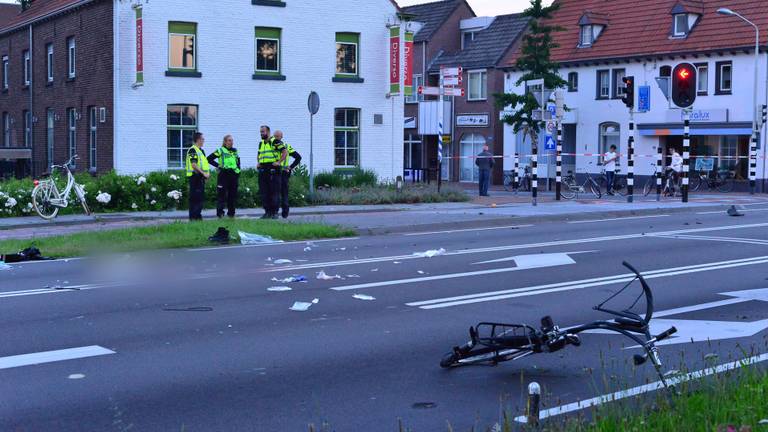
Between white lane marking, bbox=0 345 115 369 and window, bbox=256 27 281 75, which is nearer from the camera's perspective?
white lane marking, bbox=0 345 115 369

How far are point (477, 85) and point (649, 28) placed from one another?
33.2 ft

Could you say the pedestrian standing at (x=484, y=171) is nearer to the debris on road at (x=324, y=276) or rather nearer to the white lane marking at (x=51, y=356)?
the debris on road at (x=324, y=276)

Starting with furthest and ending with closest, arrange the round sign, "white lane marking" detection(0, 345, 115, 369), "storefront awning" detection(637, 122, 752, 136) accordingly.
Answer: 1. "storefront awning" detection(637, 122, 752, 136)
2. the round sign
3. "white lane marking" detection(0, 345, 115, 369)

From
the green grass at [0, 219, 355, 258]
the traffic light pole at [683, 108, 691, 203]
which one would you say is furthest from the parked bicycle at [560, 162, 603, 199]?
the green grass at [0, 219, 355, 258]

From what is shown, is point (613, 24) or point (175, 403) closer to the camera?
point (175, 403)

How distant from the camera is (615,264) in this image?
1377 centimetres

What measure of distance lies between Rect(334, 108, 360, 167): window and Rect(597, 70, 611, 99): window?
57.3 ft

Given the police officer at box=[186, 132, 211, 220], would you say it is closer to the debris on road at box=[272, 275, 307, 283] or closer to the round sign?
the round sign

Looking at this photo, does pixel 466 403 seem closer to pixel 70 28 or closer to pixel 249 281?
pixel 249 281

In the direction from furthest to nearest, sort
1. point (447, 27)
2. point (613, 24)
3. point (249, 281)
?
point (447, 27), point (613, 24), point (249, 281)

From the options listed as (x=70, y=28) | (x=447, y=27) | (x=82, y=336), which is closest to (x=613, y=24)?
(x=447, y=27)

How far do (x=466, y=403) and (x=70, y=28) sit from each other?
30379 mm

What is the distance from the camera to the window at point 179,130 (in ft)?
104

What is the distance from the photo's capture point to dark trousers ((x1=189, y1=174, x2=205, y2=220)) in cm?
1981
